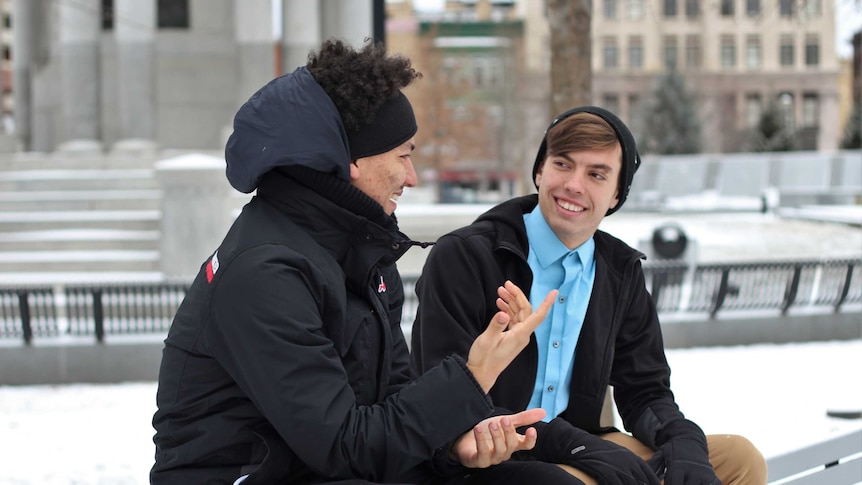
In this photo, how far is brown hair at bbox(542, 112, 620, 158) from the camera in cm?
343

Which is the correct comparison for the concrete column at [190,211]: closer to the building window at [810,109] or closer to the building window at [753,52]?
the building window at [753,52]

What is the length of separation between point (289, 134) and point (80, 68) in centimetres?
1792

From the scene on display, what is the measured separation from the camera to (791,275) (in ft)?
36.1

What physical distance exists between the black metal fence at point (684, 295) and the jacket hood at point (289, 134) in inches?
281

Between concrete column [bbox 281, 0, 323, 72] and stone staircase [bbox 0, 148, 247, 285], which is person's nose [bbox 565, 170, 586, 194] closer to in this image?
stone staircase [bbox 0, 148, 247, 285]

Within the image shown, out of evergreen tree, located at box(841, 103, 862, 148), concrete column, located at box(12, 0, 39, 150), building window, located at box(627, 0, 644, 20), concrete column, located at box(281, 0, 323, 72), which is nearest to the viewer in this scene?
concrete column, located at box(281, 0, 323, 72)

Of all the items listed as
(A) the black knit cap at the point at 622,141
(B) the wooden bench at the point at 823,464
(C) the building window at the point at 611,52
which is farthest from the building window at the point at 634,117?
(A) the black knit cap at the point at 622,141

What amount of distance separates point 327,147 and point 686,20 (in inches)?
3081

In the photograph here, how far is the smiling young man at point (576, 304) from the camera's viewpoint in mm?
3354

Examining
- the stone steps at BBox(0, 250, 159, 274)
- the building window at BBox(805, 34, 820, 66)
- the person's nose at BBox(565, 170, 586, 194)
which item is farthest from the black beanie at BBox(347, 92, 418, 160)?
the building window at BBox(805, 34, 820, 66)

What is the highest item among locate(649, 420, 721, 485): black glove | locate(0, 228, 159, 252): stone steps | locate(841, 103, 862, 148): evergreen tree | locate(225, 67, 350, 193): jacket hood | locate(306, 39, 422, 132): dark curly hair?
locate(841, 103, 862, 148): evergreen tree

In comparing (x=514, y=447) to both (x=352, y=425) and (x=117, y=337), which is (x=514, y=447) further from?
(x=117, y=337)

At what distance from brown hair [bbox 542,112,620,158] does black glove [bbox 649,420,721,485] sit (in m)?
0.97

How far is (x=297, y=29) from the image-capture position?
1867 centimetres
